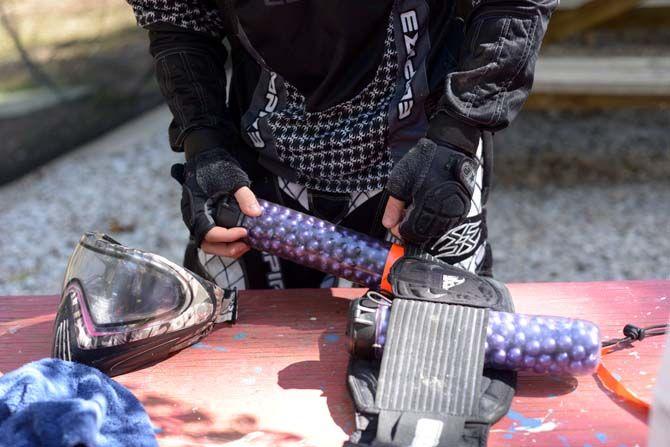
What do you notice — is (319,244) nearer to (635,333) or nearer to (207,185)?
(207,185)

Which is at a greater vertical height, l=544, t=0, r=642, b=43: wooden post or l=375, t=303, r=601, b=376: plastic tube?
l=544, t=0, r=642, b=43: wooden post

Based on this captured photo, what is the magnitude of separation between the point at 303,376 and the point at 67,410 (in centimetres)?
42

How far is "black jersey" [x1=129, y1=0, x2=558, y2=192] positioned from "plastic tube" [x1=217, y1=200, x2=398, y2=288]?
0.13m

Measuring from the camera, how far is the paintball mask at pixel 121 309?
1325 millimetres

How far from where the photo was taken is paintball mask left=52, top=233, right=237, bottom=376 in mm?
1325

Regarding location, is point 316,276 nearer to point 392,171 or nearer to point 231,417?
point 392,171

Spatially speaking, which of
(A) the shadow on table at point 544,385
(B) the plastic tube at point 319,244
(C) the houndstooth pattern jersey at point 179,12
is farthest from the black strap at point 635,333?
(C) the houndstooth pattern jersey at point 179,12

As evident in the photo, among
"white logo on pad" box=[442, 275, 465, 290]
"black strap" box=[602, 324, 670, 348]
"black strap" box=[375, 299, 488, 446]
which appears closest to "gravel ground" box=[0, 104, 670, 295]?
"black strap" box=[602, 324, 670, 348]

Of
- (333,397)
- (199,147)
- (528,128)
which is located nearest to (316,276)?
(199,147)

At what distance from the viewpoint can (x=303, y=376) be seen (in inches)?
53.6

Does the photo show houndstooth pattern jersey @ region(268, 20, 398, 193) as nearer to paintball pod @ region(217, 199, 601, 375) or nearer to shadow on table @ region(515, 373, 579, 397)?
paintball pod @ region(217, 199, 601, 375)

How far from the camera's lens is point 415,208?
140cm

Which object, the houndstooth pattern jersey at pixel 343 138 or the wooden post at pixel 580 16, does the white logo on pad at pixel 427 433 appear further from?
the wooden post at pixel 580 16

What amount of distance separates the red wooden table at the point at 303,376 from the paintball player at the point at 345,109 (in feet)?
0.55
